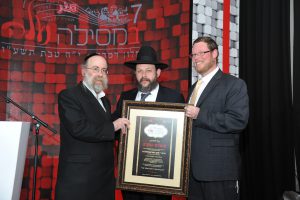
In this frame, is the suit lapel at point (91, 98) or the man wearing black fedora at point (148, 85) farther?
the man wearing black fedora at point (148, 85)

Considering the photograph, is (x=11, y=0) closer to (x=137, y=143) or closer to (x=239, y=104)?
(x=137, y=143)

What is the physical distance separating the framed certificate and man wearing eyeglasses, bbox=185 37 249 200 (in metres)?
0.10

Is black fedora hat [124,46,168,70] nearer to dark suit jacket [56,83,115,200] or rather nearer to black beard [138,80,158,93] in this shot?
black beard [138,80,158,93]

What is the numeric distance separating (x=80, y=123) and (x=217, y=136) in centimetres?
105

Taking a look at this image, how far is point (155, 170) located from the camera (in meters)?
2.89

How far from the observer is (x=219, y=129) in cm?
273

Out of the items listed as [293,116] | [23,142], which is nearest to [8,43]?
[23,142]

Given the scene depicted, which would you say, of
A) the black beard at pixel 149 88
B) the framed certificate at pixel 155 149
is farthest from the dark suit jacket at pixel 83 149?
the black beard at pixel 149 88

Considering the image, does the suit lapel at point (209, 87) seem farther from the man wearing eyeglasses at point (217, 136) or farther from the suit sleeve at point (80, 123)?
the suit sleeve at point (80, 123)

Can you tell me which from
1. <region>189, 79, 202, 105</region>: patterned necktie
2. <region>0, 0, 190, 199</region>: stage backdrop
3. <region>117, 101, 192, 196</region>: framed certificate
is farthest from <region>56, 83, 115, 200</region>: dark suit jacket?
<region>0, 0, 190, 199</region>: stage backdrop

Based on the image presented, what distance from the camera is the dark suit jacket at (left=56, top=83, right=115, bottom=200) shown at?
112 inches

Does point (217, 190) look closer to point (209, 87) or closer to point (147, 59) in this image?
point (209, 87)

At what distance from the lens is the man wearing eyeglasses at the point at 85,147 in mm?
2838

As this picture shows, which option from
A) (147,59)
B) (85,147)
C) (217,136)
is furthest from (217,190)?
(147,59)
